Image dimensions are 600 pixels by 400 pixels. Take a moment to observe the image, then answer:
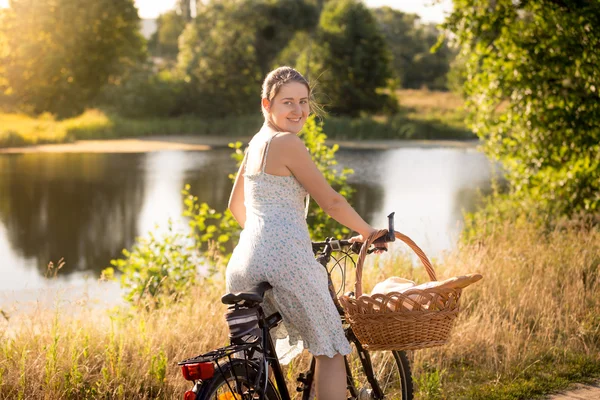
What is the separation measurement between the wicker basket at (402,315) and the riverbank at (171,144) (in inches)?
1100

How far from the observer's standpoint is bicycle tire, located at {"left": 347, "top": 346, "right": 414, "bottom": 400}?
12.7ft

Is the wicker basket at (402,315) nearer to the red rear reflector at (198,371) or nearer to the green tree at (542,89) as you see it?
the red rear reflector at (198,371)

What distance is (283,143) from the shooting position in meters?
3.23

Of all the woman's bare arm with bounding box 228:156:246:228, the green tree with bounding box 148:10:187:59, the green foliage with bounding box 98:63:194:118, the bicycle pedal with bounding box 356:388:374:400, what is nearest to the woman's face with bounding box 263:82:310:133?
the woman's bare arm with bounding box 228:156:246:228

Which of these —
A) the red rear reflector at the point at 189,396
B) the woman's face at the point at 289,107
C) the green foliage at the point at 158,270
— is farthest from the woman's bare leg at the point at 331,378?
the green foliage at the point at 158,270

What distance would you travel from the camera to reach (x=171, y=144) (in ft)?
117

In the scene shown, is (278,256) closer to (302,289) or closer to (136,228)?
(302,289)

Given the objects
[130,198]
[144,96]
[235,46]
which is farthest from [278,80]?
[235,46]

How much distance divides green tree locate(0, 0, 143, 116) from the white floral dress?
3992 centimetres

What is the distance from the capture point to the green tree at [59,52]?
41188mm

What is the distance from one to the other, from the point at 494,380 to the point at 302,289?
2.36 m

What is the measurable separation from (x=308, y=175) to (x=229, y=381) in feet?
2.89

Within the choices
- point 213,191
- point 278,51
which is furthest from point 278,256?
point 278,51

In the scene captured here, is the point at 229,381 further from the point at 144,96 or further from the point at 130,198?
the point at 144,96
